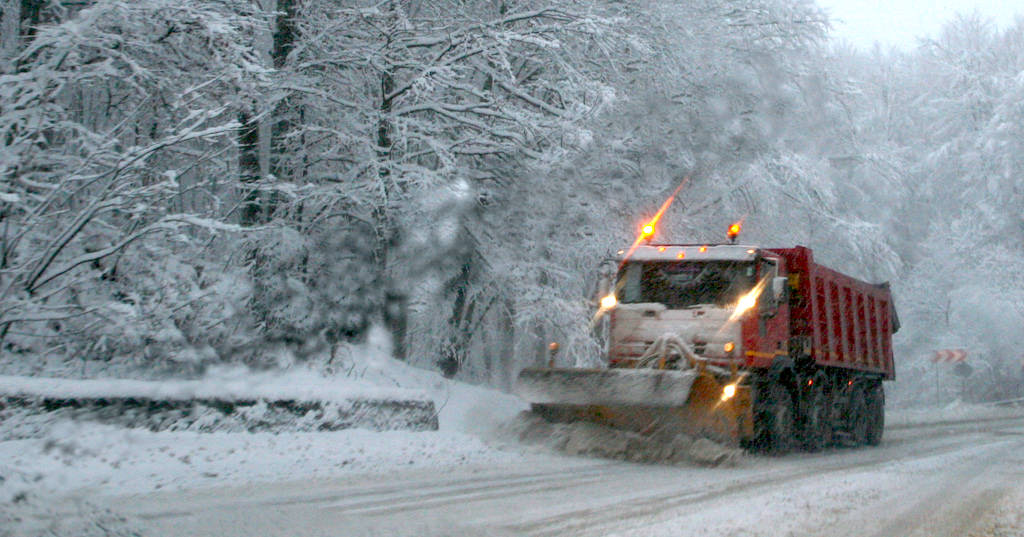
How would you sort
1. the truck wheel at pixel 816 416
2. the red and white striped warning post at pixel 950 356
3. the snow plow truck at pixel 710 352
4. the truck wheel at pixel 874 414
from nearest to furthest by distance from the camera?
the snow plow truck at pixel 710 352, the truck wheel at pixel 816 416, the truck wheel at pixel 874 414, the red and white striped warning post at pixel 950 356

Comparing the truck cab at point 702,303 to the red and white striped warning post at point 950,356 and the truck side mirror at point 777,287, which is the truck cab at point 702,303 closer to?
the truck side mirror at point 777,287

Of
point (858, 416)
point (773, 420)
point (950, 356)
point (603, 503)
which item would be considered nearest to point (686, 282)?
point (773, 420)

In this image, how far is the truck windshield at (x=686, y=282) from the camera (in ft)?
42.8

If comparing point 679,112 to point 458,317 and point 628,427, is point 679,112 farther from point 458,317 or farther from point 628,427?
point 628,427

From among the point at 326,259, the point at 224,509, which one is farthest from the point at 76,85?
the point at 224,509

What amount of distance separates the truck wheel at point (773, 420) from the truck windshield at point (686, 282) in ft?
4.64

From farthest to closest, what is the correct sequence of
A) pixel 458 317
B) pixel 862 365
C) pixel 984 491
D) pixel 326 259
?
pixel 458 317 < pixel 862 365 < pixel 326 259 < pixel 984 491

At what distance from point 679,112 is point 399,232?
7.30 metres

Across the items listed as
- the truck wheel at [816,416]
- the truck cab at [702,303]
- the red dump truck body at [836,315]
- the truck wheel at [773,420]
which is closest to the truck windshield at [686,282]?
the truck cab at [702,303]

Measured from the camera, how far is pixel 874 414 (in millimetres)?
18531

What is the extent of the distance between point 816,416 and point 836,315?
5.70 ft

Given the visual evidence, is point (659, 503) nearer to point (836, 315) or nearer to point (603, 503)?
point (603, 503)

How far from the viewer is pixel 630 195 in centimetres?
1914

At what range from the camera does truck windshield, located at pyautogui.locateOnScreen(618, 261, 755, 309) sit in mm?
13039
